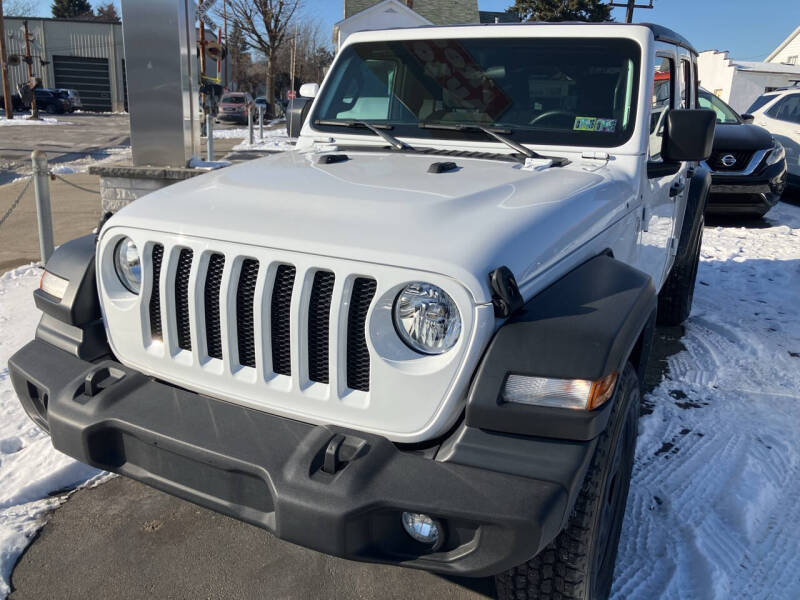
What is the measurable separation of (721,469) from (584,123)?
1.74 m

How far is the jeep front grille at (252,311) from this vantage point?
1873mm

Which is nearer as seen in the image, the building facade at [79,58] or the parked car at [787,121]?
the parked car at [787,121]

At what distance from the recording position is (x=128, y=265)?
2309 mm

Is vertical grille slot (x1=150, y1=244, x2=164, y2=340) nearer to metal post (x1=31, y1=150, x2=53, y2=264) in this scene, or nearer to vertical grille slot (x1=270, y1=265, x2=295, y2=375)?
vertical grille slot (x1=270, y1=265, x2=295, y2=375)

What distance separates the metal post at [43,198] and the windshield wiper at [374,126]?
10.1 ft

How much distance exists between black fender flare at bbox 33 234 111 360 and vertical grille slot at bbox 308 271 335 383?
0.90m

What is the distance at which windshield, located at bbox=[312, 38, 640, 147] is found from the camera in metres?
3.06

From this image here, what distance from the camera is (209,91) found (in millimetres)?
9992

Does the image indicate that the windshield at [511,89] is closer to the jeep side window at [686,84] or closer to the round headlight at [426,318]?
the jeep side window at [686,84]

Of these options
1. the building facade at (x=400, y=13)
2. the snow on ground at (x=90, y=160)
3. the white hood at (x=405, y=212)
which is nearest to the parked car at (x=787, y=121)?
the white hood at (x=405, y=212)

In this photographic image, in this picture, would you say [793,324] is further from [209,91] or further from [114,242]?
[209,91]

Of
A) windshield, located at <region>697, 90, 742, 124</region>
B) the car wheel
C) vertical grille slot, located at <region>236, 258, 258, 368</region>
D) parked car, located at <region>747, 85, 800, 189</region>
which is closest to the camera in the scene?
the car wheel

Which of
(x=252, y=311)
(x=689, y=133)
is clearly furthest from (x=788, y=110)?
(x=252, y=311)

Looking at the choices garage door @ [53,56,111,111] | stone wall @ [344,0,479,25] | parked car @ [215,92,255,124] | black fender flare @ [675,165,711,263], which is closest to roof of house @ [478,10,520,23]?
stone wall @ [344,0,479,25]
